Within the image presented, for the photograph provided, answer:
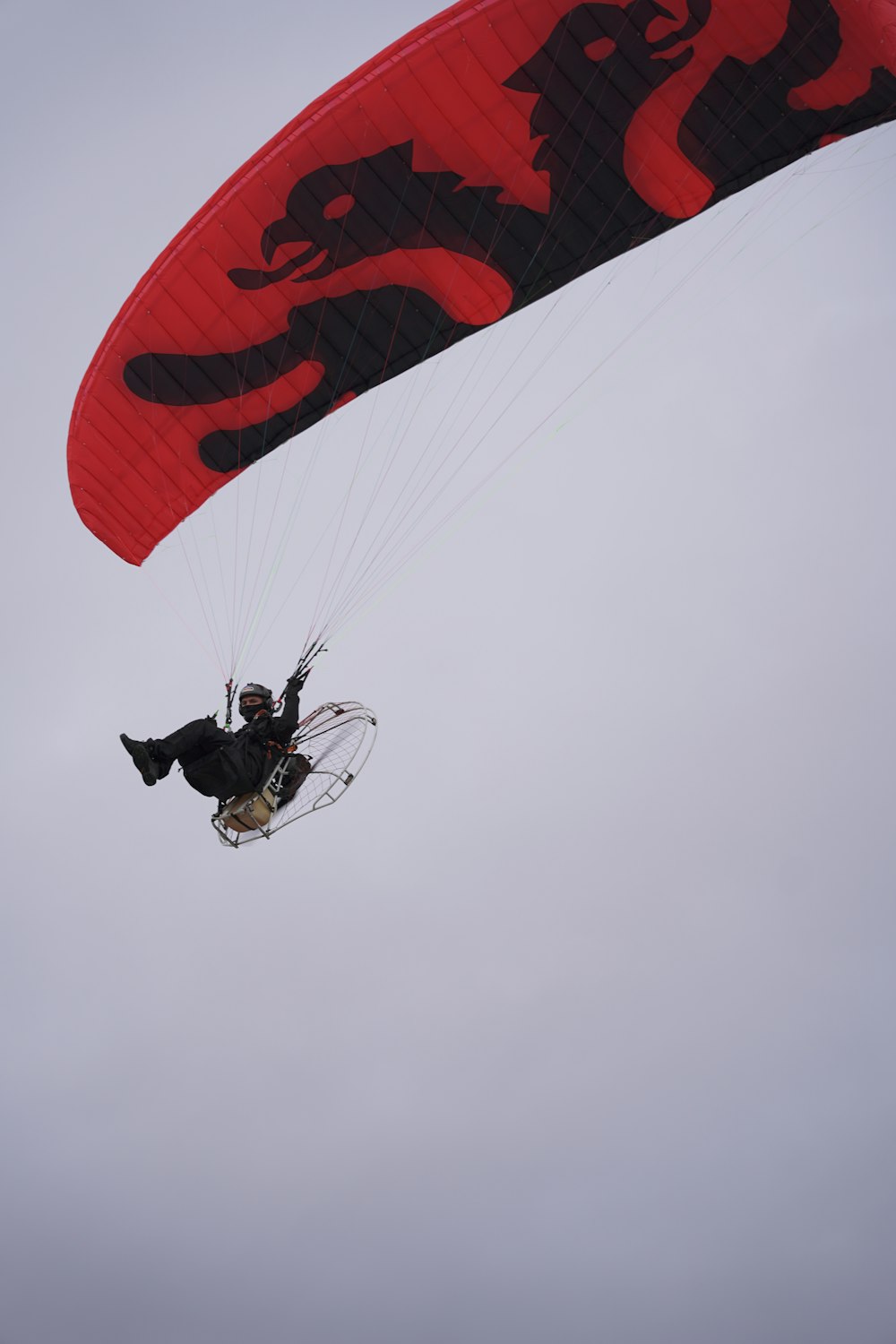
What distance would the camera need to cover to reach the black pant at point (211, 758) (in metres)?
9.18

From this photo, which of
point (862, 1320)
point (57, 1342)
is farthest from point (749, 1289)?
point (57, 1342)

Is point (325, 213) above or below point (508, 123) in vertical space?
below

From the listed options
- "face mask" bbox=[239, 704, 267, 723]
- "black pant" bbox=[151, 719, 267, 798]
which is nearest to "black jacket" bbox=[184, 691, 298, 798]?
"black pant" bbox=[151, 719, 267, 798]

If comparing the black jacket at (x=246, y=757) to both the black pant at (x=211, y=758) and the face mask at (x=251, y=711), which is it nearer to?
the black pant at (x=211, y=758)

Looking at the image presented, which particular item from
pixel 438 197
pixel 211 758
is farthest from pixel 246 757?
pixel 438 197

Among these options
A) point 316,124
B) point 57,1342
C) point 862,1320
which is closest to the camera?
point 316,124

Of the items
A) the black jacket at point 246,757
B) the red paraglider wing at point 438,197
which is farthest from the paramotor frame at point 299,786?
the red paraglider wing at point 438,197

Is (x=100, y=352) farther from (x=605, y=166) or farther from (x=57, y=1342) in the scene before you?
(x=57, y=1342)

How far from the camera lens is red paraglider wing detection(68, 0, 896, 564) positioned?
1015 centimetres

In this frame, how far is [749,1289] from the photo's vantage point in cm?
7281

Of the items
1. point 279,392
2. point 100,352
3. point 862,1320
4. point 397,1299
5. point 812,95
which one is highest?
point 862,1320

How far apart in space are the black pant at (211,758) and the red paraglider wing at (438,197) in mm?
3679

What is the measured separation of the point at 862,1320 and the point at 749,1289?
9578 millimetres

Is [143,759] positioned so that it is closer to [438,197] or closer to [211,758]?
[211,758]
